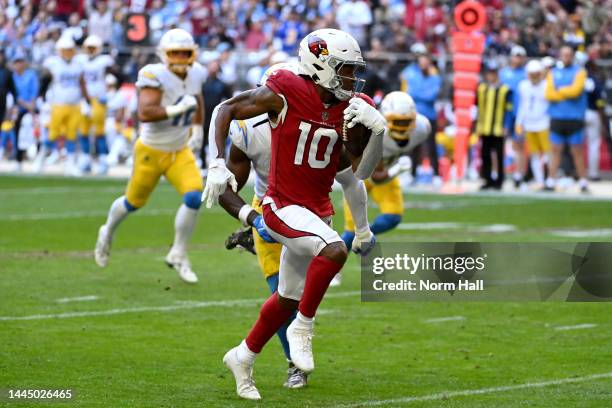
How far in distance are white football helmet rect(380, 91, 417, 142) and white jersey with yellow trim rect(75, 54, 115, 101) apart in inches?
413

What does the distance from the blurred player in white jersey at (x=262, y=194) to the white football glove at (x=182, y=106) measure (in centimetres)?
289

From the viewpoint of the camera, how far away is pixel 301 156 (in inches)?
248

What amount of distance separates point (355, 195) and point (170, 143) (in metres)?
3.62

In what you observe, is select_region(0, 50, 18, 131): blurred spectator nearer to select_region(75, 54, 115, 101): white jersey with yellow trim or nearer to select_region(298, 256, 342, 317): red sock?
select_region(75, 54, 115, 101): white jersey with yellow trim

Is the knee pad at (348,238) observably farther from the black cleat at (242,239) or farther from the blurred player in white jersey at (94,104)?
the blurred player in white jersey at (94,104)

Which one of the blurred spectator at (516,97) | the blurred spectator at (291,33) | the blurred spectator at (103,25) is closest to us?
the blurred spectator at (516,97)

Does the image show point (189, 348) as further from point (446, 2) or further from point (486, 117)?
point (446, 2)

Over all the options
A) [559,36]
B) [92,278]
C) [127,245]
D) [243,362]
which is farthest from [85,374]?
[559,36]

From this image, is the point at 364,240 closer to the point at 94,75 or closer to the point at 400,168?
the point at 400,168

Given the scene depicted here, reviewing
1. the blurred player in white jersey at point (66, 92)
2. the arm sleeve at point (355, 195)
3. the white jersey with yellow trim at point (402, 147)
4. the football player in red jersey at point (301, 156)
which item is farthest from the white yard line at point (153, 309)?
the blurred player in white jersey at point (66, 92)

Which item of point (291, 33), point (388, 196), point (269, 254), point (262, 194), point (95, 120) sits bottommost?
point (95, 120)

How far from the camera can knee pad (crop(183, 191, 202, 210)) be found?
10.1 metres

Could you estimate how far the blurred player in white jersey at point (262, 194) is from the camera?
6648 mm

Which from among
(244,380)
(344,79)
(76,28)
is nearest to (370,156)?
(344,79)
